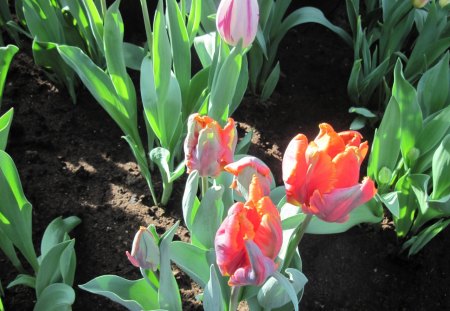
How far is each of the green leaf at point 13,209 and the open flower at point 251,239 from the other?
550mm

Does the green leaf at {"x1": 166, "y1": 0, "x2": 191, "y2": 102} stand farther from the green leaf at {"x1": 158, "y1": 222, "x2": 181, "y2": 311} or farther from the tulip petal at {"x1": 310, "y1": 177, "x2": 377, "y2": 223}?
the tulip petal at {"x1": 310, "y1": 177, "x2": 377, "y2": 223}

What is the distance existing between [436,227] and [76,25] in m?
1.12

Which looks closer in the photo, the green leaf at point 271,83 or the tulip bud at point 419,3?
the tulip bud at point 419,3

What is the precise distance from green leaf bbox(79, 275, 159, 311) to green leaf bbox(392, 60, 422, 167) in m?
0.66

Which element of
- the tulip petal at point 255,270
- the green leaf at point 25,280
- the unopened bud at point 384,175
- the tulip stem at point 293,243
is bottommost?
the green leaf at point 25,280

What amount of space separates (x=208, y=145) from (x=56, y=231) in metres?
0.59

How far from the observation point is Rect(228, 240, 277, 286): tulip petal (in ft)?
2.26

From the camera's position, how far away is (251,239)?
690 millimetres

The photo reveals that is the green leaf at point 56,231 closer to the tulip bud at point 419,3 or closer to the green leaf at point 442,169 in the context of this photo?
the green leaf at point 442,169

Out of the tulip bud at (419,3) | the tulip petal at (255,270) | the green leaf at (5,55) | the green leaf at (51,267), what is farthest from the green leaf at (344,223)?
the green leaf at (5,55)

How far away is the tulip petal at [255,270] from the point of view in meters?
0.69

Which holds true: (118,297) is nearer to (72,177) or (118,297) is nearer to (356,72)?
(72,177)

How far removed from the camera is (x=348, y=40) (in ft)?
5.96

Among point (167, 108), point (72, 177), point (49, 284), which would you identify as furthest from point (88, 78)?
point (49, 284)
